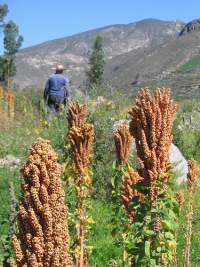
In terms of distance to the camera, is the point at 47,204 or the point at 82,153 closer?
the point at 47,204

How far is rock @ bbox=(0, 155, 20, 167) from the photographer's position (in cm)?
1107

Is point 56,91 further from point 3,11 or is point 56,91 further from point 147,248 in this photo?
point 3,11

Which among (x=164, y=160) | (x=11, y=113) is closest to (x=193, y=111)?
(x=11, y=113)

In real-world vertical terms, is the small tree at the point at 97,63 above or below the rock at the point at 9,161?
above

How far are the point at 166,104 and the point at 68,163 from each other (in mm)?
2644

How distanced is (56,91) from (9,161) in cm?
310

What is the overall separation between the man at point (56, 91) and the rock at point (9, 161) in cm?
230

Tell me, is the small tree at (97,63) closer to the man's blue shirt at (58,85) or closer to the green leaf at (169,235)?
the man's blue shirt at (58,85)

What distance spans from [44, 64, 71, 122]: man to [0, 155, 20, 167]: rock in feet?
7.55

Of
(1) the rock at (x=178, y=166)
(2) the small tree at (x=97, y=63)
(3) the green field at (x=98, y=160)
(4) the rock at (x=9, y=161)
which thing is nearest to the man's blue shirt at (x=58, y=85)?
(3) the green field at (x=98, y=160)

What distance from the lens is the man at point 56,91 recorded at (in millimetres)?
13787

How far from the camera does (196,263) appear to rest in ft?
25.3

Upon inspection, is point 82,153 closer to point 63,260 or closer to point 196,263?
point 196,263

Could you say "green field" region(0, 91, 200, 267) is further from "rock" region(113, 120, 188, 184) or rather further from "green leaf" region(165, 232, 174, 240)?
"green leaf" region(165, 232, 174, 240)
